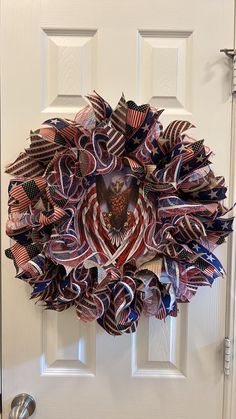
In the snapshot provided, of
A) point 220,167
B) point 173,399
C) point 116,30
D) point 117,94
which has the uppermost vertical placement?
point 116,30

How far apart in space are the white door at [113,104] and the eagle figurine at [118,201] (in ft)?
0.68

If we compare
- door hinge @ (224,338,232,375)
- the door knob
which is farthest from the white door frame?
the door knob

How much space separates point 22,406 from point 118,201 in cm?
61

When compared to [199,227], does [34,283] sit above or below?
below

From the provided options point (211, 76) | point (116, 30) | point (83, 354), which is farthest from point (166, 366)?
point (116, 30)

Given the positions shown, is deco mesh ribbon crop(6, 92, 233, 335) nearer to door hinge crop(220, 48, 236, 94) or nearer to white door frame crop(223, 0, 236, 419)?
white door frame crop(223, 0, 236, 419)

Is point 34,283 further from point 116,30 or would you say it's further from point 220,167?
point 116,30

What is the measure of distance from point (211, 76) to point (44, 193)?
540 millimetres

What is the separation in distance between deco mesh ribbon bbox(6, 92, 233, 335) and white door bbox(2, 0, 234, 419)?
0.12 meters

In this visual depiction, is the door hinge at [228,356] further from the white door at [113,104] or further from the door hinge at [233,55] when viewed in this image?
the door hinge at [233,55]

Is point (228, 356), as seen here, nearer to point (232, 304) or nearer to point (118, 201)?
point (232, 304)

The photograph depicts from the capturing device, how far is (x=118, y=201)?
0.98 metres

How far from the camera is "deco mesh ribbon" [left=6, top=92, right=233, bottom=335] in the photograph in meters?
0.88

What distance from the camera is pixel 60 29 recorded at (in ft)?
3.30
